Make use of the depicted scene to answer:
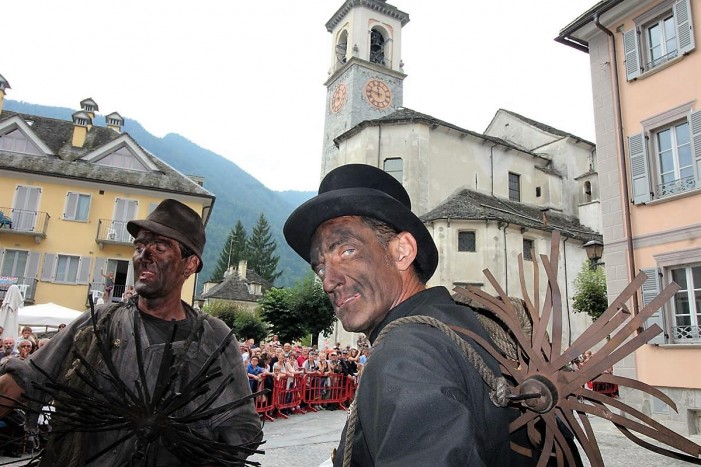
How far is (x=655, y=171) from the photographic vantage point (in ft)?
42.2

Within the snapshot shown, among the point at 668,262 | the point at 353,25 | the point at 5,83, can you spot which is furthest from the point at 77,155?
the point at 668,262

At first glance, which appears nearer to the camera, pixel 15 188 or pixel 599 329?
pixel 599 329

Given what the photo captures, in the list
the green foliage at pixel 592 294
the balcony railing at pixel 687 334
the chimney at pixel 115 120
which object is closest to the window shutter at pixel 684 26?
the balcony railing at pixel 687 334

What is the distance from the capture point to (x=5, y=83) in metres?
29.7

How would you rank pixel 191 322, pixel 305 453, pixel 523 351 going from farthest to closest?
pixel 305 453, pixel 191 322, pixel 523 351

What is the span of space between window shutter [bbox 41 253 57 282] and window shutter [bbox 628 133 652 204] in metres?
27.1

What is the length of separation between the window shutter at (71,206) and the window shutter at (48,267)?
2218mm

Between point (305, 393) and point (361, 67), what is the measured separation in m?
33.3

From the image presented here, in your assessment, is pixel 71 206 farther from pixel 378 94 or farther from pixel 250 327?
pixel 378 94

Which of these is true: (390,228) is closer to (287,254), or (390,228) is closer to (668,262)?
(668,262)

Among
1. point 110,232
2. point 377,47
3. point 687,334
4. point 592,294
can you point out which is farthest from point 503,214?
point 377,47

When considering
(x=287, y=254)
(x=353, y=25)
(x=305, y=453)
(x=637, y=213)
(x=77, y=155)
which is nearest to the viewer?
(x=305, y=453)

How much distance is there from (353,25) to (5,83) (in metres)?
27.3

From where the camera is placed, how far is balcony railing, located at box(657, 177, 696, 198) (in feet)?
39.2
